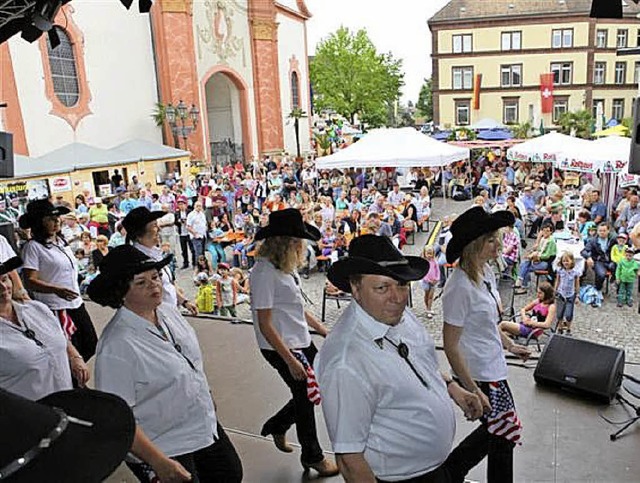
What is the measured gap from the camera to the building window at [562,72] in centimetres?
3903

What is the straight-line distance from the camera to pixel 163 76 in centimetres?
2148

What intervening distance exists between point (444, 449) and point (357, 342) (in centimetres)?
59

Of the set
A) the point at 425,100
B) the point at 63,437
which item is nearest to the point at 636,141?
the point at 63,437

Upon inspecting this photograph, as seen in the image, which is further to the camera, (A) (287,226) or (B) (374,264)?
(A) (287,226)

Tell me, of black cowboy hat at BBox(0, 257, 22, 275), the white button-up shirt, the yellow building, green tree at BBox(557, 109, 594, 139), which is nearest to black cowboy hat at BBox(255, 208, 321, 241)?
the white button-up shirt

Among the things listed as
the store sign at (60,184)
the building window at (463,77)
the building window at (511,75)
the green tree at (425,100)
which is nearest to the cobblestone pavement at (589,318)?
the store sign at (60,184)

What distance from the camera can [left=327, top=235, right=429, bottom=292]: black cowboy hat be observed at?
6.65ft

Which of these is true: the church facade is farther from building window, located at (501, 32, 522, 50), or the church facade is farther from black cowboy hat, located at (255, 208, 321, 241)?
building window, located at (501, 32, 522, 50)

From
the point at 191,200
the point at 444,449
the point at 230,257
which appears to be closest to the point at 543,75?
the point at 191,200

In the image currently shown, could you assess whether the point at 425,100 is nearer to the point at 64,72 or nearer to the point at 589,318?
the point at 64,72

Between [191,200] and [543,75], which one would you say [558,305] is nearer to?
[191,200]

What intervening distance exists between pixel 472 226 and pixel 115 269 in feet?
5.59

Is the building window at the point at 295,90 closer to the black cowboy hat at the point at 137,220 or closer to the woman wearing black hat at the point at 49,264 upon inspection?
the woman wearing black hat at the point at 49,264

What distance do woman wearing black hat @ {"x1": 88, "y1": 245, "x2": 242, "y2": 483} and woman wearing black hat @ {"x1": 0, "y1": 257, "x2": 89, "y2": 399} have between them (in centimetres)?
38
